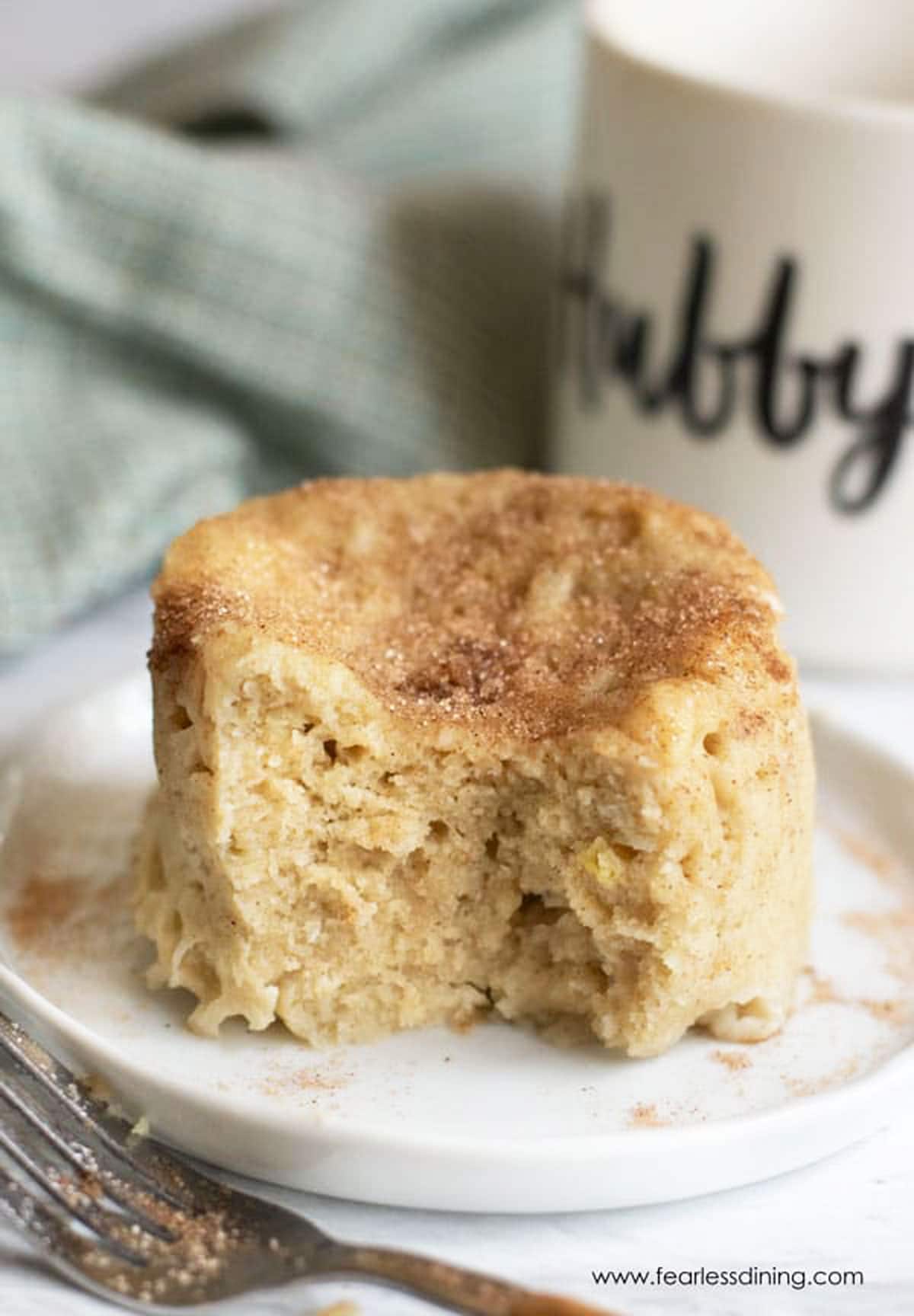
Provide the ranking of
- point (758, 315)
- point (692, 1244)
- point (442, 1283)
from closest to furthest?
point (442, 1283) → point (692, 1244) → point (758, 315)

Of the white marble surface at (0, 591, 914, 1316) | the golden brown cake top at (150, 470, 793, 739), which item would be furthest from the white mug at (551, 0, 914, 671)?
the white marble surface at (0, 591, 914, 1316)

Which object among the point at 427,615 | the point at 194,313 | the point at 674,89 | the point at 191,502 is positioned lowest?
the point at 191,502

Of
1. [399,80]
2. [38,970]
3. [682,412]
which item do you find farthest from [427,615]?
[399,80]

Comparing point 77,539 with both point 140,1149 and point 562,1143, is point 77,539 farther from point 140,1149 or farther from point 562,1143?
point 562,1143

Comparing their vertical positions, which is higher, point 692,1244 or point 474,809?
point 474,809

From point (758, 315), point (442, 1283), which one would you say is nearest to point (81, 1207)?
point (442, 1283)

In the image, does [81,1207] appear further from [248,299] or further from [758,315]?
[248,299]

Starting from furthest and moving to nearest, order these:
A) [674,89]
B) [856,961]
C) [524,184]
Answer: [524,184]
[674,89]
[856,961]
